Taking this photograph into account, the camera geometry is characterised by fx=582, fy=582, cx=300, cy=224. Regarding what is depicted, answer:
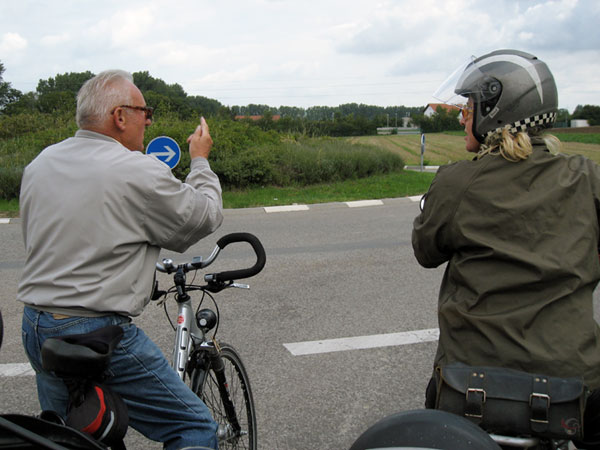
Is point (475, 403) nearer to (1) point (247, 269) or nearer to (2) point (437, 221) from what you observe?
(2) point (437, 221)

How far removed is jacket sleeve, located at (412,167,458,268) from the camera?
1.75 meters

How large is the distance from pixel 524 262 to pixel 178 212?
3.56 ft

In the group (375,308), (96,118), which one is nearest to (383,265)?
(375,308)

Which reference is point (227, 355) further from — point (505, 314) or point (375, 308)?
point (375, 308)

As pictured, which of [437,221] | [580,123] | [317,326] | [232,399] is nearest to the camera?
[437,221]

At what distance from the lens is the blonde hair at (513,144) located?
67.8 inches

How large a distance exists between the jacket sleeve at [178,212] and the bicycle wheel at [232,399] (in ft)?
2.61

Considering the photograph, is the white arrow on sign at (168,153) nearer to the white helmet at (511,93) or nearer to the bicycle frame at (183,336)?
the bicycle frame at (183,336)

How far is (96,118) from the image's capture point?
197cm

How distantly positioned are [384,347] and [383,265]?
8.47 feet

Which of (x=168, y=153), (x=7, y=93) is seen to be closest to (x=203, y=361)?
(x=168, y=153)

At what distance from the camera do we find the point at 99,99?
1.98 meters

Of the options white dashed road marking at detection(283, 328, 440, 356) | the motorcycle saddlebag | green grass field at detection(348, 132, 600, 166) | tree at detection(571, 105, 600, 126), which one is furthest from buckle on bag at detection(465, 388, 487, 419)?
tree at detection(571, 105, 600, 126)

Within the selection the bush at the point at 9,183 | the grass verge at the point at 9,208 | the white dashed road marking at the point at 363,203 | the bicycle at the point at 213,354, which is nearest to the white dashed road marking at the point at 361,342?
the bicycle at the point at 213,354
